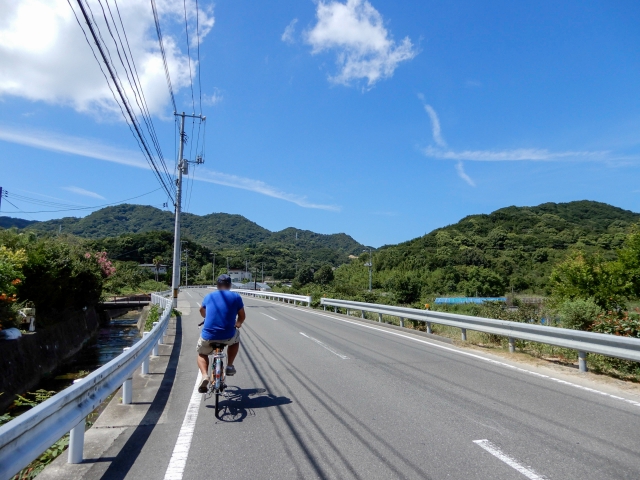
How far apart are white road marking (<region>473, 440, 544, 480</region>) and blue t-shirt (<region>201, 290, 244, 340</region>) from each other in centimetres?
345

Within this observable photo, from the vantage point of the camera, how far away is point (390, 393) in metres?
6.48

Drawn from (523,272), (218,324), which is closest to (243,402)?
(218,324)

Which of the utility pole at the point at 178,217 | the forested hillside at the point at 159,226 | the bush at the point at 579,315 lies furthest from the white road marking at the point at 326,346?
the forested hillside at the point at 159,226

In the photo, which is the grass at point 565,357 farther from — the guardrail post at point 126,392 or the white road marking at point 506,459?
the guardrail post at point 126,392

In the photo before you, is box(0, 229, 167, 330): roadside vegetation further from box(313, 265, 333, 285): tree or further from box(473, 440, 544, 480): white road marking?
box(313, 265, 333, 285): tree

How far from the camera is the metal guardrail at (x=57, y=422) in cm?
290

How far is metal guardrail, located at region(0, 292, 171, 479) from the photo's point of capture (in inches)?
114

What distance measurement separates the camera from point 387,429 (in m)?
4.91

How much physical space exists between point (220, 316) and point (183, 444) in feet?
6.04

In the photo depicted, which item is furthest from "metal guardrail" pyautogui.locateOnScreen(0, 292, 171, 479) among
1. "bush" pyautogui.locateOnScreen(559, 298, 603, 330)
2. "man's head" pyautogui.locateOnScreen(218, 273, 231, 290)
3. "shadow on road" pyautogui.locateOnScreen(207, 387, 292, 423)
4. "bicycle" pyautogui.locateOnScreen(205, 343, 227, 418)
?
"bush" pyautogui.locateOnScreen(559, 298, 603, 330)

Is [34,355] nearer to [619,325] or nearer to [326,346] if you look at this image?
[326,346]

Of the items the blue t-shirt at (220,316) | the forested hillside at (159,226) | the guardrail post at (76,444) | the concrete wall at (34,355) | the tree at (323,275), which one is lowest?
the concrete wall at (34,355)

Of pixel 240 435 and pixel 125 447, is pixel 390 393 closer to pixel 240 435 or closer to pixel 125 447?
pixel 240 435

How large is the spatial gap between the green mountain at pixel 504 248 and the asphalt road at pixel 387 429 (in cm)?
5582
